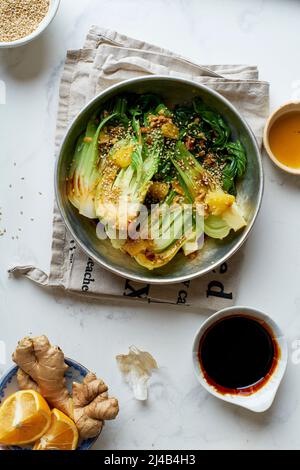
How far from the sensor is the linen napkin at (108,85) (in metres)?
2.21

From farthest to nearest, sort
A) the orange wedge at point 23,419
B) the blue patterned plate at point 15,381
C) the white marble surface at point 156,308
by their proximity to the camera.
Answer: the white marble surface at point 156,308, the blue patterned plate at point 15,381, the orange wedge at point 23,419

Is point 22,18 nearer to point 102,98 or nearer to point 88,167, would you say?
point 102,98

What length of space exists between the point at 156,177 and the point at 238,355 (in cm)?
65

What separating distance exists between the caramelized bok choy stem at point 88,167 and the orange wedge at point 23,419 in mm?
612

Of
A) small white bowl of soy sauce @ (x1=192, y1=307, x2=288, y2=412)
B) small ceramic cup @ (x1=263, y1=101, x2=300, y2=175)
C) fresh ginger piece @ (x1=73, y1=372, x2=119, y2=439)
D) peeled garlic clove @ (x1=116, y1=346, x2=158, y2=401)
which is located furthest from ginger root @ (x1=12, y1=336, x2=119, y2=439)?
small ceramic cup @ (x1=263, y1=101, x2=300, y2=175)

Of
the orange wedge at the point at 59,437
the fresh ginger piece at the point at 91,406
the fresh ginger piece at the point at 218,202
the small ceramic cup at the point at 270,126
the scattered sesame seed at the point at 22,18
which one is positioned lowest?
the orange wedge at the point at 59,437

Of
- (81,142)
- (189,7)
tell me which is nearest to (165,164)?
(81,142)

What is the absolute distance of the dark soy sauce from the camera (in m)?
2.18

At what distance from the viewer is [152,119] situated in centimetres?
214

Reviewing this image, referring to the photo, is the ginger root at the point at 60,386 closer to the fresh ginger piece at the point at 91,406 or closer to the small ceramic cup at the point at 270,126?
the fresh ginger piece at the point at 91,406

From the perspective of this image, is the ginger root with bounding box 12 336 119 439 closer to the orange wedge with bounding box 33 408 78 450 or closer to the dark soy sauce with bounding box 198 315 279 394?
the orange wedge with bounding box 33 408 78 450

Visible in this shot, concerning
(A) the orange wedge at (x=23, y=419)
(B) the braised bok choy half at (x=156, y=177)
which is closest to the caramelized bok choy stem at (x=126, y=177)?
(B) the braised bok choy half at (x=156, y=177)

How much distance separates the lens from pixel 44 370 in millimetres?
2096

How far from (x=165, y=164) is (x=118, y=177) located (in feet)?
0.52
